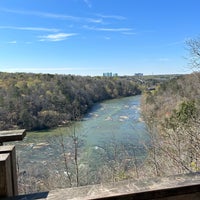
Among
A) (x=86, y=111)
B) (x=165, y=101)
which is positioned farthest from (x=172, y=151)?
(x=86, y=111)

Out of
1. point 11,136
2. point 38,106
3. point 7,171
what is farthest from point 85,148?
point 7,171

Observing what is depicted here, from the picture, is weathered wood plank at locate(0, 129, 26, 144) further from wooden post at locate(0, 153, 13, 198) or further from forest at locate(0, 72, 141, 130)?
forest at locate(0, 72, 141, 130)

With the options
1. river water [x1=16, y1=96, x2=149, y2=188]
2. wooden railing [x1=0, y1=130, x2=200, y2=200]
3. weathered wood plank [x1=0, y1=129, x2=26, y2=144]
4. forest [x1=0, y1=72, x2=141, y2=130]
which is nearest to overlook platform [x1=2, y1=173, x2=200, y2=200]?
wooden railing [x1=0, y1=130, x2=200, y2=200]

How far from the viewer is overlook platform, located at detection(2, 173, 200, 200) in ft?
3.05

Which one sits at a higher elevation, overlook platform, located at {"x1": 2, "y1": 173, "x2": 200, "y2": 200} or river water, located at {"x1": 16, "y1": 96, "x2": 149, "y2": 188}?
overlook platform, located at {"x1": 2, "y1": 173, "x2": 200, "y2": 200}

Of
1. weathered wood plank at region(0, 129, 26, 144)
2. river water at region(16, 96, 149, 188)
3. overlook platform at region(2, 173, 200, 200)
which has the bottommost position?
river water at region(16, 96, 149, 188)

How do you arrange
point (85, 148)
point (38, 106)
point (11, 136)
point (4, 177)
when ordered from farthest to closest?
point (38, 106) → point (85, 148) → point (11, 136) → point (4, 177)

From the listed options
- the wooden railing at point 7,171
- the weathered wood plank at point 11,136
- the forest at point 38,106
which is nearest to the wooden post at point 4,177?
the wooden railing at point 7,171

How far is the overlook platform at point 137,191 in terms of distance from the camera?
3.05ft

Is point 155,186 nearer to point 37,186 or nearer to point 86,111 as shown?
point 37,186

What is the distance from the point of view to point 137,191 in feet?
3.09

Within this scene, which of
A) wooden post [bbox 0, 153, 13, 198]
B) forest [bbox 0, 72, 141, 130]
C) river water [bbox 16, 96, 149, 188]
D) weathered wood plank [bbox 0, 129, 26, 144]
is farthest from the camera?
forest [bbox 0, 72, 141, 130]

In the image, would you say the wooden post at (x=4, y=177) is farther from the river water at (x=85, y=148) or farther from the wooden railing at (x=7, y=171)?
the river water at (x=85, y=148)

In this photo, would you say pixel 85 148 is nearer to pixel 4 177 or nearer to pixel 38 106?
pixel 38 106
